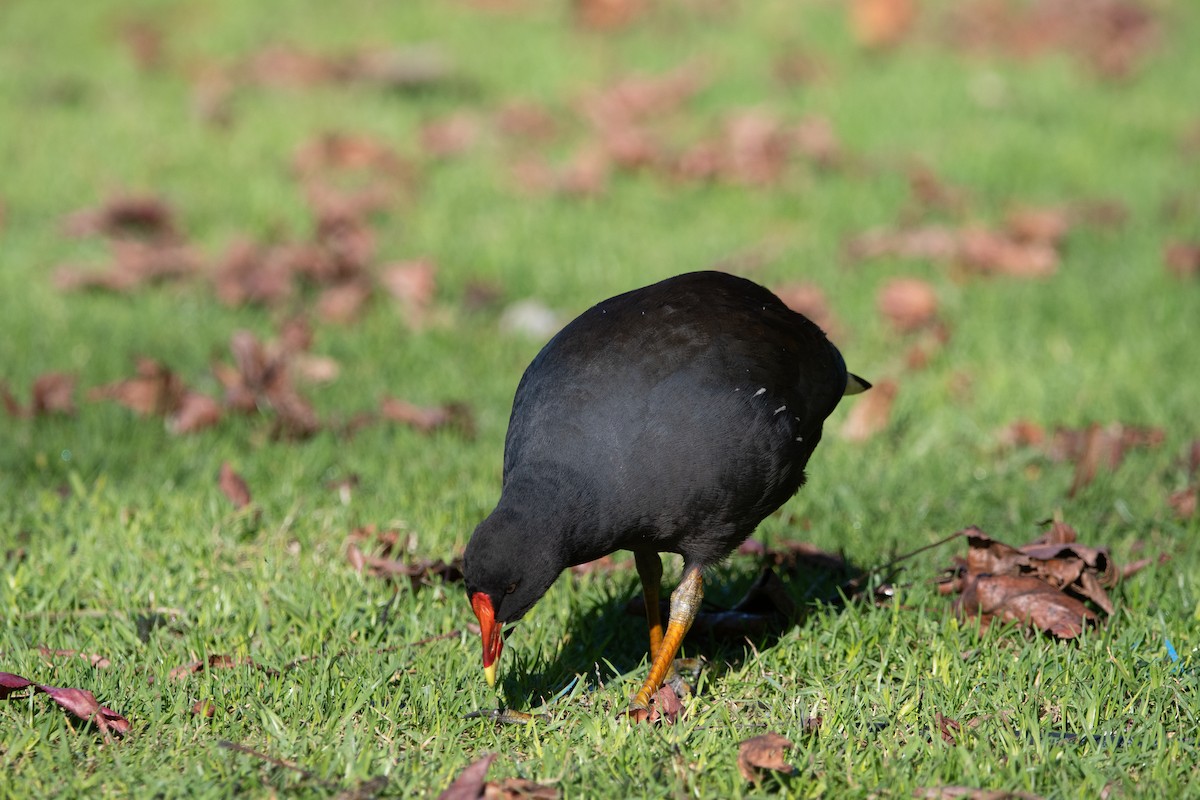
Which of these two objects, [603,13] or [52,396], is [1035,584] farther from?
[603,13]

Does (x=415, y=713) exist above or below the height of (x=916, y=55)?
below

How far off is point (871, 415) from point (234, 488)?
2779 mm

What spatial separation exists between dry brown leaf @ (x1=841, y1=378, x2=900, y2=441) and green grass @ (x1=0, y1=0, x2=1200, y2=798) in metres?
0.08

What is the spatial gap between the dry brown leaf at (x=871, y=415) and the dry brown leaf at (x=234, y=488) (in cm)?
263

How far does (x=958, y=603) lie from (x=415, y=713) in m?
1.71

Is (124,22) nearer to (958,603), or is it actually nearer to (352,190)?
(352,190)

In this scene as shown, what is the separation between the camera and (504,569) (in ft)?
11.3

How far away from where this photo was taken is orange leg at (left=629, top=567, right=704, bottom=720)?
12.6 ft

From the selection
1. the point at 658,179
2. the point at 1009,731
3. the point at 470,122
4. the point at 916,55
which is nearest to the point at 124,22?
the point at 470,122

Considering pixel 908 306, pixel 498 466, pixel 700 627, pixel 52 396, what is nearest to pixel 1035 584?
pixel 700 627

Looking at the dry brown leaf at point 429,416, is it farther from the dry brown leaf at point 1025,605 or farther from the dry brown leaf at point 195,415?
the dry brown leaf at point 1025,605

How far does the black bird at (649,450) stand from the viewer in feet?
11.5

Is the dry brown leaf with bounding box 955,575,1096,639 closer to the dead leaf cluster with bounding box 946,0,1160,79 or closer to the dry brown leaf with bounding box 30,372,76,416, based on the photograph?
the dry brown leaf with bounding box 30,372,76,416

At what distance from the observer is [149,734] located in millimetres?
3486
